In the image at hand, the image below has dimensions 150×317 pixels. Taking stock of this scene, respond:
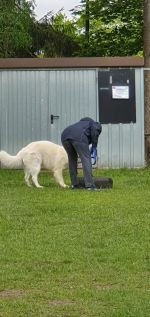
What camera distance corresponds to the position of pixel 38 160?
15883mm

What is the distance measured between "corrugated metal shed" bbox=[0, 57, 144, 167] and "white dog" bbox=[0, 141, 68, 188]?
15.0ft

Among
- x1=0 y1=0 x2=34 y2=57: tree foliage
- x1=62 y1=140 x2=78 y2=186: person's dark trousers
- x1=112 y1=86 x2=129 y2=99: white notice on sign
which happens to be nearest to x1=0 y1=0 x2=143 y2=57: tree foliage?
x1=0 y1=0 x2=34 y2=57: tree foliage

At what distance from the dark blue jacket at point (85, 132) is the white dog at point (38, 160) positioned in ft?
2.60

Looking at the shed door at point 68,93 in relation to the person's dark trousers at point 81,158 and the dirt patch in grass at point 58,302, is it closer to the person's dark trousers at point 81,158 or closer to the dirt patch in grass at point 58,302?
the person's dark trousers at point 81,158

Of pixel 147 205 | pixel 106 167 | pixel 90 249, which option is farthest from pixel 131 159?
pixel 90 249

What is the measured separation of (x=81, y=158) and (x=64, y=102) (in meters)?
5.82

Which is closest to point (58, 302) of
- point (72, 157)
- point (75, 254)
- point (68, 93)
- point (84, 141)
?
point (75, 254)

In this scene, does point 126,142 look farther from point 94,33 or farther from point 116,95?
point 94,33

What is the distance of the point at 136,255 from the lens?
845cm

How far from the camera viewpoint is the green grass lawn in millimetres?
6582

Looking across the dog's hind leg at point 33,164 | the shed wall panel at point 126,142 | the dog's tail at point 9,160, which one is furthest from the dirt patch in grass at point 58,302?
the shed wall panel at point 126,142

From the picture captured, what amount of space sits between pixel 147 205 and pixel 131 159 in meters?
8.05

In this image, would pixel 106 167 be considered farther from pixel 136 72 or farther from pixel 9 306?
pixel 9 306

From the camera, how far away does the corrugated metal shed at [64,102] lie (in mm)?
20562
